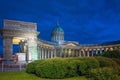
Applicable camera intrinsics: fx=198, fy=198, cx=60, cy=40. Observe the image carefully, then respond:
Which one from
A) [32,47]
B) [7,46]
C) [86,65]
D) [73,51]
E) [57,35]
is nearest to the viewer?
[86,65]

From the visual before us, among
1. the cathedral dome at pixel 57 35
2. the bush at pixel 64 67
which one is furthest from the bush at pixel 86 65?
the cathedral dome at pixel 57 35

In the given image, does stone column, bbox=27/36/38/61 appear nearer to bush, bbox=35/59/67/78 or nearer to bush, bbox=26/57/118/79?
bush, bbox=26/57/118/79

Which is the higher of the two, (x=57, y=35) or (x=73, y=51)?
(x=57, y=35)

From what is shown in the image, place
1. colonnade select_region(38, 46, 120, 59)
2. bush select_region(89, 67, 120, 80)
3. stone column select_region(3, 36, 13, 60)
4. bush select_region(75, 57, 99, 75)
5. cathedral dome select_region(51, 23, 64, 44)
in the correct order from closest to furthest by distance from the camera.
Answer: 1. bush select_region(89, 67, 120, 80)
2. bush select_region(75, 57, 99, 75)
3. stone column select_region(3, 36, 13, 60)
4. colonnade select_region(38, 46, 120, 59)
5. cathedral dome select_region(51, 23, 64, 44)

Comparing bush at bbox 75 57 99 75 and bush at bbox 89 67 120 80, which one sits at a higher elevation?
bush at bbox 75 57 99 75

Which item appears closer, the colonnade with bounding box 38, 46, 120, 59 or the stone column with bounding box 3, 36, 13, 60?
the stone column with bounding box 3, 36, 13, 60

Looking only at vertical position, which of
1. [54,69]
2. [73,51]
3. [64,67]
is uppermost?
[73,51]

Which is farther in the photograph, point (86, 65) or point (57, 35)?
point (57, 35)

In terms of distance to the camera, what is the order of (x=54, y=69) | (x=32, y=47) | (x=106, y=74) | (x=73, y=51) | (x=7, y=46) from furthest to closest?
(x=73, y=51) < (x=32, y=47) < (x=7, y=46) < (x=54, y=69) < (x=106, y=74)

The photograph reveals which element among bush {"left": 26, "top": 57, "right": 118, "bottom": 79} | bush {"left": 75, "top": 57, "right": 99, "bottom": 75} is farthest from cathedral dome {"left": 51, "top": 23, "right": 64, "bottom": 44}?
bush {"left": 26, "top": 57, "right": 118, "bottom": 79}

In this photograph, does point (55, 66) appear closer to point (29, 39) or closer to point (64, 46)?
point (29, 39)

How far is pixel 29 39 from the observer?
50938 mm

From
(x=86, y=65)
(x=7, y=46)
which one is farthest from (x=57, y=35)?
(x=86, y=65)

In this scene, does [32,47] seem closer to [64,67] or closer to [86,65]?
[86,65]
